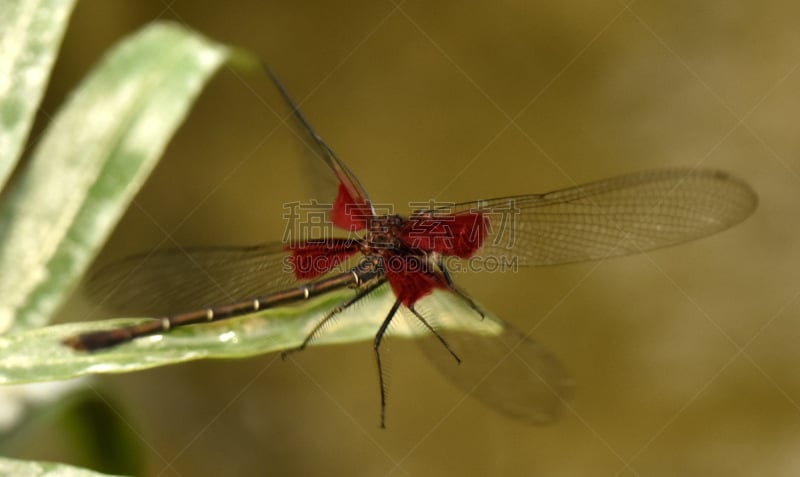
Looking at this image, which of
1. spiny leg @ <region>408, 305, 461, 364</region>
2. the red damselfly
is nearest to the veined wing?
the red damselfly

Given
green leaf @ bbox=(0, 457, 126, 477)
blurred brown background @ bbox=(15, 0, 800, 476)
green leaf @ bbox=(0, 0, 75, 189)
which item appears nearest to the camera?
green leaf @ bbox=(0, 457, 126, 477)

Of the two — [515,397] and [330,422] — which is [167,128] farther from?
[330,422]

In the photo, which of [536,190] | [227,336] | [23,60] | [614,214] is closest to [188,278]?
[227,336]

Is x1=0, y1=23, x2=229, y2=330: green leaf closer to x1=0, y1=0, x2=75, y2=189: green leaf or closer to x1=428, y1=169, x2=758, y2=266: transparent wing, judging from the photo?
x1=0, y1=0, x2=75, y2=189: green leaf

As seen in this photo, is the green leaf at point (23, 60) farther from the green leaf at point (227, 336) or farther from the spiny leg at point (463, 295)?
the spiny leg at point (463, 295)

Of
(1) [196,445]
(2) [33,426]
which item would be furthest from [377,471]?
(2) [33,426]

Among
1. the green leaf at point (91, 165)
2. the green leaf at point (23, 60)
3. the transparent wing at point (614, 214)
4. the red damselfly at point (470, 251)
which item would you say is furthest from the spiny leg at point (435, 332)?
the green leaf at point (23, 60)
